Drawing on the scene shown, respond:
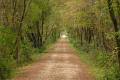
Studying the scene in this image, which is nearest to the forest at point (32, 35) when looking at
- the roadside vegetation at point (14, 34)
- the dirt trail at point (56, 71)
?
the roadside vegetation at point (14, 34)

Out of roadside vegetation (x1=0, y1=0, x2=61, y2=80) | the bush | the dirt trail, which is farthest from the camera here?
roadside vegetation (x1=0, y1=0, x2=61, y2=80)

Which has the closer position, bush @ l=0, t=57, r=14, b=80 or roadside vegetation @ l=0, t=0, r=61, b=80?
bush @ l=0, t=57, r=14, b=80

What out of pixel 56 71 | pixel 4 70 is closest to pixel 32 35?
pixel 56 71

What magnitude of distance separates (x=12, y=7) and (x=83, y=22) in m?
6.60

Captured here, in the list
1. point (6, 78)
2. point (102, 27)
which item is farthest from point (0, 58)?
point (102, 27)

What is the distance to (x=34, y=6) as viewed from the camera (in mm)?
22172

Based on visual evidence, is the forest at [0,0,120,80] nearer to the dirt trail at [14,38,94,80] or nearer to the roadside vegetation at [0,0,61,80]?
the roadside vegetation at [0,0,61,80]

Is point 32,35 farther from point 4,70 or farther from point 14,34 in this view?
point 4,70

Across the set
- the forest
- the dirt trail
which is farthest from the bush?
the dirt trail

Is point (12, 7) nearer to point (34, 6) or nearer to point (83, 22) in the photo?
point (34, 6)

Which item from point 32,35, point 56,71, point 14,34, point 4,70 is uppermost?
point 14,34

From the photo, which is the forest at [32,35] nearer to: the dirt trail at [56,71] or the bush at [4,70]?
the bush at [4,70]

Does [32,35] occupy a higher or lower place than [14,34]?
lower

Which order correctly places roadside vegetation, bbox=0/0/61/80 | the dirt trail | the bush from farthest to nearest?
roadside vegetation, bbox=0/0/61/80 < the dirt trail < the bush
